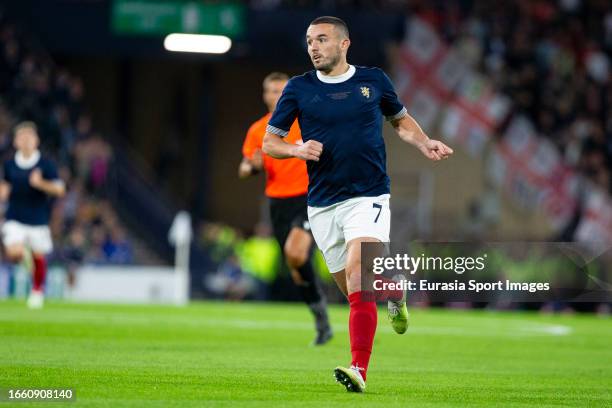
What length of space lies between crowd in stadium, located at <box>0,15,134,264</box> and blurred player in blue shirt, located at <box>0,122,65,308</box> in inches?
337

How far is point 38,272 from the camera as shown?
20156 millimetres

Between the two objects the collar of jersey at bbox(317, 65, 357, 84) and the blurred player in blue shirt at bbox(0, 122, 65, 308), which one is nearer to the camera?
the collar of jersey at bbox(317, 65, 357, 84)

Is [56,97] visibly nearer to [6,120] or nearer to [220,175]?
[6,120]

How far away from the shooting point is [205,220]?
124ft

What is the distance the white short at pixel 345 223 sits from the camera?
888 centimetres

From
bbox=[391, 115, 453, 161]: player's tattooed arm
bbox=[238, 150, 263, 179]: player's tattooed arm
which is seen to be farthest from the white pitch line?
bbox=[391, 115, 453, 161]: player's tattooed arm

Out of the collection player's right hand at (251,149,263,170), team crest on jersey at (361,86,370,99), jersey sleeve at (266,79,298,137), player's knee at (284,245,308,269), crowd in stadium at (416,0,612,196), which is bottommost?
player's knee at (284,245,308,269)

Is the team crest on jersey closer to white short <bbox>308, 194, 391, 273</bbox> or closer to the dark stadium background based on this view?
white short <bbox>308, 194, 391, 273</bbox>

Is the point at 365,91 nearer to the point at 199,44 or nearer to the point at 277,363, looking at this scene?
the point at 277,363

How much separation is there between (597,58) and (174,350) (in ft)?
85.0

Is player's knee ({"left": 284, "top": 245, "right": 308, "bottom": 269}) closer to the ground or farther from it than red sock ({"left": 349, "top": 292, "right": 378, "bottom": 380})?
farther from it

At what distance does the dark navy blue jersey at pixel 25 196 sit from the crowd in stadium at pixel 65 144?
340 inches

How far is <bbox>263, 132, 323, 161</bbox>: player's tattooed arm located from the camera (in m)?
8.63

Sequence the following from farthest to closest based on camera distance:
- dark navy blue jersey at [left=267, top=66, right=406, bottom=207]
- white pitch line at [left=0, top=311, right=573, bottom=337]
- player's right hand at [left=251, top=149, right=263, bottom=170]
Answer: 1. white pitch line at [left=0, top=311, right=573, bottom=337]
2. player's right hand at [left=251, top=149, right=263, bottom=170]
3. dark navy blue jersey at [left=267, top=66, right=406, bottom=207]
